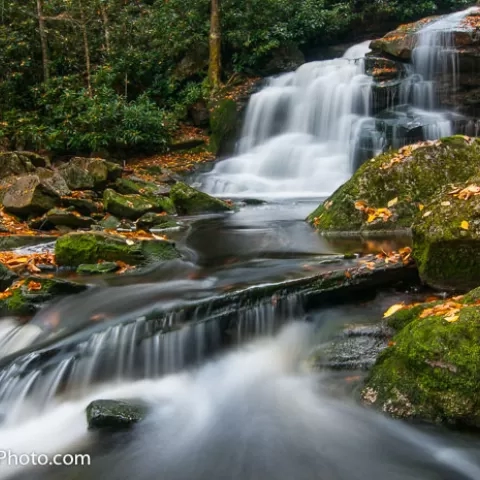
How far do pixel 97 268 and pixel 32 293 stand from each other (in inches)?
36.8

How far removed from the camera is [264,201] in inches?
452

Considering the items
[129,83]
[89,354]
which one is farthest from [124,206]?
[129,83]

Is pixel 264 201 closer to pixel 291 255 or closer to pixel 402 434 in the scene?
pixel 291 255

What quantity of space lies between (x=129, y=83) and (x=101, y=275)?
14.3 metres

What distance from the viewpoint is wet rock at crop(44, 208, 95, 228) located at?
A: 26.5 ft

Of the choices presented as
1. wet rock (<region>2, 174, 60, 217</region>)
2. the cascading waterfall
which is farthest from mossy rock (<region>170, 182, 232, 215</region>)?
the cascading waterfall

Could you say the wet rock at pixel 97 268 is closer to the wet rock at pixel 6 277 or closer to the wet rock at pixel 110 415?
the wet rock at pixel 6 277

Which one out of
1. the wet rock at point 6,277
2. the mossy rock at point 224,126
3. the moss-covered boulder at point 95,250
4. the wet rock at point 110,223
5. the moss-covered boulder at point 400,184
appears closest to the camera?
the wet rock at point 6,277

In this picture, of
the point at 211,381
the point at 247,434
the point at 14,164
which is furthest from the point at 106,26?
the point at 247,434

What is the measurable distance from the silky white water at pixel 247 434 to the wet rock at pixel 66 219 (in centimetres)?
459

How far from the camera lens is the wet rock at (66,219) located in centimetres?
808

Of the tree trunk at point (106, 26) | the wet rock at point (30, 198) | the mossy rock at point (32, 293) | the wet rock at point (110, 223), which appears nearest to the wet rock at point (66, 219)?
the wet rock at point (110, 223)

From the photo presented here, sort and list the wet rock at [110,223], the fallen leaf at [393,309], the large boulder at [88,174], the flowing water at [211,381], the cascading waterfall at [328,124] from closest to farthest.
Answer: the flowing water at [211,381]
the fallen leaf at [393,309]
the wet rock at [110,223]
the large boulder at [88,174]
the cascading waterfall at [328,124]

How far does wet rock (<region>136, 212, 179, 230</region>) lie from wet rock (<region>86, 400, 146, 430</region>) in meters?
4.92
